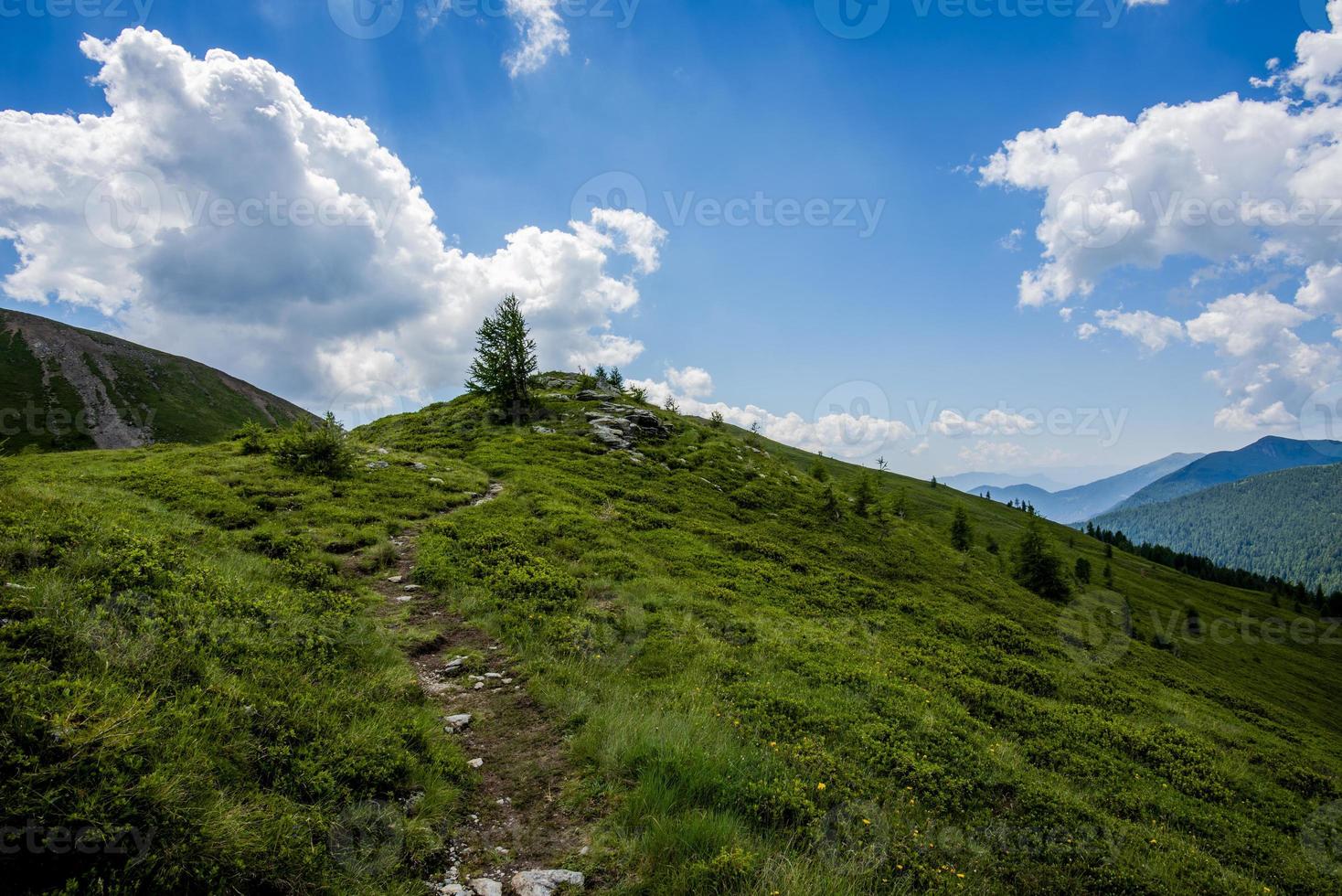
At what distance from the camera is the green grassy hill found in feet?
16.4

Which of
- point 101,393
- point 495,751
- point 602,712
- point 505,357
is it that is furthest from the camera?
point 101,393

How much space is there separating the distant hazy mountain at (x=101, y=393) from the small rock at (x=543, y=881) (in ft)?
408

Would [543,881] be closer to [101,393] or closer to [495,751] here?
[495,751]

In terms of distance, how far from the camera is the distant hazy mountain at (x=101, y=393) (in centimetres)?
11188

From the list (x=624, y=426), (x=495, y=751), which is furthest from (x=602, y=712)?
(x=624, y=426)

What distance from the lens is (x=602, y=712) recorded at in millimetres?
8641

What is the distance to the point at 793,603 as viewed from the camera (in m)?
18.4

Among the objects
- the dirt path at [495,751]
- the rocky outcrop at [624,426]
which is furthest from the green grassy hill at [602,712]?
the rocky outcrop at [624,426]

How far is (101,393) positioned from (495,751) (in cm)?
18322

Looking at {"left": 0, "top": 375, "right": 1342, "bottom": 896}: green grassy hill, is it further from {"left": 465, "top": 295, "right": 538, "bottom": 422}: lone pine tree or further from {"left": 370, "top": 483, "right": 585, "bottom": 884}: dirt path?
{"left": 465, "top": 295, "right": 538, "bottom": 422}: lone pine tree

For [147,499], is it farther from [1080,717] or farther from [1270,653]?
[1270,653]

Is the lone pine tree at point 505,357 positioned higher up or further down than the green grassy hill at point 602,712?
higher up

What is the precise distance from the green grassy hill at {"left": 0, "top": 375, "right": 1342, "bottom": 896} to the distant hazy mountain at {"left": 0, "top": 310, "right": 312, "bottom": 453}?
4449 inches

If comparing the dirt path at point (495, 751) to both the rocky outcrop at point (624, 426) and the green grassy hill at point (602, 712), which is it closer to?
the green grassy hill at point (602, 712)
